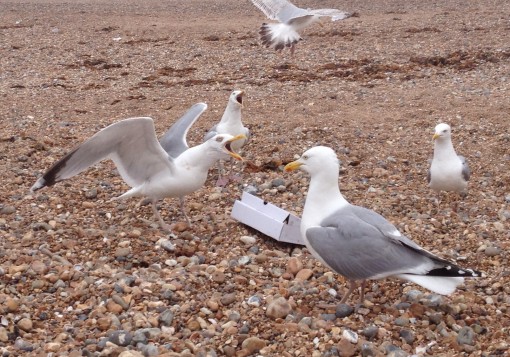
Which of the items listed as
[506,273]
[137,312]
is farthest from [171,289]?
[506,273]

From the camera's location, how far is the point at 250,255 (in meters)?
5.22

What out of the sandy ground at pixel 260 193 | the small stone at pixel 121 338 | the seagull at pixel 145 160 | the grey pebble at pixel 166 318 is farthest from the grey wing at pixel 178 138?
Result: the small stone at pixel 121 338

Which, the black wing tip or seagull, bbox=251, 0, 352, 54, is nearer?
the black wing tip

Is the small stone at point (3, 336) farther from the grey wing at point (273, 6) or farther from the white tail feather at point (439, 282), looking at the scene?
the grey wing at point (273, 6)

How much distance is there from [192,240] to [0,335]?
1.97 metres

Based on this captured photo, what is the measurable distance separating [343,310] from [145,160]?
2322 mm

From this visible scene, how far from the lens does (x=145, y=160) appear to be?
19.0 ft

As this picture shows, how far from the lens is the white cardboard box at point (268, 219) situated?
17.6ft

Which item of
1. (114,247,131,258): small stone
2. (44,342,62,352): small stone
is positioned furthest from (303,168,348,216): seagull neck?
(44,342,62,352): small stone

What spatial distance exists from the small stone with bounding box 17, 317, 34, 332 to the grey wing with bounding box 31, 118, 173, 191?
154 cm

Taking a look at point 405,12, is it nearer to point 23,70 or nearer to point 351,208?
point 23,70

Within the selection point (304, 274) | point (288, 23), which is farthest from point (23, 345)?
point (288, 23)

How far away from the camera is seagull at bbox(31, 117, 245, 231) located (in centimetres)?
541

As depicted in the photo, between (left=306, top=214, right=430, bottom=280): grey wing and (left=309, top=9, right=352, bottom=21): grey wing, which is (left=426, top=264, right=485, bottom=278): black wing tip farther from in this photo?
(left=309, top=9, right=352, bottom=21): grey wing
